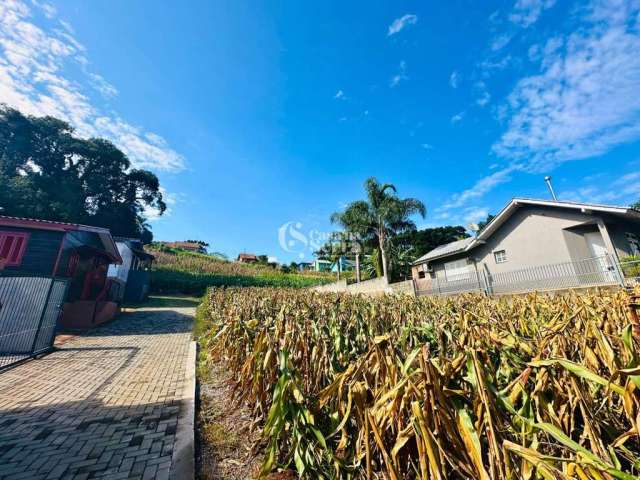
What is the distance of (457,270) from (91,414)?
794 inches

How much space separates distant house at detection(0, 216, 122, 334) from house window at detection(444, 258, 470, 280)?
20.7 m

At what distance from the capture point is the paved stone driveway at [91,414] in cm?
275

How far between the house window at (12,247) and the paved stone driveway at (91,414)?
537cm

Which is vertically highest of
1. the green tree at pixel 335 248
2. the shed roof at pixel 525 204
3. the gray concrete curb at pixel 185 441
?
the green tree at pixel 335 248

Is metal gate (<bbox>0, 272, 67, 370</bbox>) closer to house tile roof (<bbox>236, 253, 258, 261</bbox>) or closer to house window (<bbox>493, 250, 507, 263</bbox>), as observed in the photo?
house window (<bbox>493, 250, 507, 263</bbox>)

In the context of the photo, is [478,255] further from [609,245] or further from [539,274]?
[609,245]

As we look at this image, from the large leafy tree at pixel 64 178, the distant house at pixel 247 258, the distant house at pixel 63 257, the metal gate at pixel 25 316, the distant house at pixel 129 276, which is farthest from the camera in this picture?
the distant house at pixel 247 258

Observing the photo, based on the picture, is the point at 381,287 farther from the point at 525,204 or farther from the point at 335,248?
the point at 335,248

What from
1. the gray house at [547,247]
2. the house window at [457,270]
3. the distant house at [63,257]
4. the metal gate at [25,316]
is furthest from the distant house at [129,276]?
the house window at [457,270]

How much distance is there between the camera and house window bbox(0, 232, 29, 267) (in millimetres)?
9453

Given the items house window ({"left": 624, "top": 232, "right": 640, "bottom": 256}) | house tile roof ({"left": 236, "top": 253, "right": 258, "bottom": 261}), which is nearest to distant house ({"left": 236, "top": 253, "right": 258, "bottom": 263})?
house tile roof ({"left": 236, "top": 253, "right": 258, "bottom": 261})

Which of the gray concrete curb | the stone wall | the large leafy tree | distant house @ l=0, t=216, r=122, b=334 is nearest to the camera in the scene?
the gray concrete curb

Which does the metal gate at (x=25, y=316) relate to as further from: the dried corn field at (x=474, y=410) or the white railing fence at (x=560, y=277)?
the white railing fence at (x=560, y=277)

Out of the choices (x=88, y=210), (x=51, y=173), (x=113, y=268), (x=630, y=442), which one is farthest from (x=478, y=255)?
(x=51, y=173)
